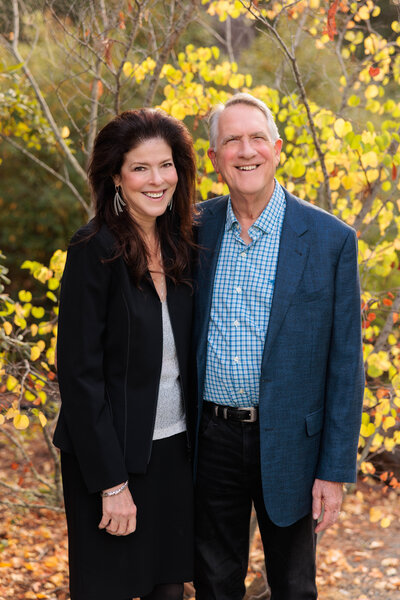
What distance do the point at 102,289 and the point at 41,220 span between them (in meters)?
5.49

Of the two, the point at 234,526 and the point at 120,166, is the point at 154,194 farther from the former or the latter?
the point at 234,526

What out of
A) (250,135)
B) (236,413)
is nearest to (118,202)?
(250,135)

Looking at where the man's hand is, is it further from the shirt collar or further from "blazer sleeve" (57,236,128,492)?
the shirt collar

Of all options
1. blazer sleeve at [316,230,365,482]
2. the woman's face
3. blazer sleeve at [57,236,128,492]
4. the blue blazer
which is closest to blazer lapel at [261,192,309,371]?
the blue blazer

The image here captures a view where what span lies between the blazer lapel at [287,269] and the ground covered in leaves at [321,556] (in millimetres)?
2054

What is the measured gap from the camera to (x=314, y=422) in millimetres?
2412

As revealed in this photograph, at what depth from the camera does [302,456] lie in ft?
7.98

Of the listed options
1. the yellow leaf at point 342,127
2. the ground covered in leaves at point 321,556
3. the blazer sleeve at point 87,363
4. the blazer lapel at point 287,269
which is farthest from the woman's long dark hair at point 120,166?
the ground covered in leaves at point 321,556

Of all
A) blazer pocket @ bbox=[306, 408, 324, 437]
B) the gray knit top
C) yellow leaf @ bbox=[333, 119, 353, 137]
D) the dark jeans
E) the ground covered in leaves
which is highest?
yellow leaf @ bbox=[333, 119, 353, 137]

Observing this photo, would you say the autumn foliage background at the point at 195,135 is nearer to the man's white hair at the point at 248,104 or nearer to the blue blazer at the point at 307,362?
the man's white hair at the point at 248,104

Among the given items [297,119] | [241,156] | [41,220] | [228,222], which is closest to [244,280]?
[228,222]

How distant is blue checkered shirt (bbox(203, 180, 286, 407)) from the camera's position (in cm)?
237

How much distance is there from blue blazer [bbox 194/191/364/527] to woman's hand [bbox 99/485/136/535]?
42cm

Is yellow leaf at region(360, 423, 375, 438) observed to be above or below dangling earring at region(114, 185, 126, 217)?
below
